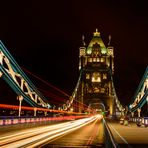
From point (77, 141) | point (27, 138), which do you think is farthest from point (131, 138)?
point (27, 138)

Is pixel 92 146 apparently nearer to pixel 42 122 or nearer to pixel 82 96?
pixel 42 122

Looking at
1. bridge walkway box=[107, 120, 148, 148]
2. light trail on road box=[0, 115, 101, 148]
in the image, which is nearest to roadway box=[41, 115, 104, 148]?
light trail on road box=[0, 115, 101, 148]

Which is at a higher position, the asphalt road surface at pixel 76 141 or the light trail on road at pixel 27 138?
the light trail on road at pixel 27 138

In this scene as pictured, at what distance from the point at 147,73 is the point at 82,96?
426ft

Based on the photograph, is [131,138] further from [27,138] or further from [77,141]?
[27,138]

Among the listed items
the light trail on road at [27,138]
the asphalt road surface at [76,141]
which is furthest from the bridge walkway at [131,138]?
the light trail on road at [27,138]

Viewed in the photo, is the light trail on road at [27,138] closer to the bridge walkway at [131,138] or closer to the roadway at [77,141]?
the roadway at [77,141]

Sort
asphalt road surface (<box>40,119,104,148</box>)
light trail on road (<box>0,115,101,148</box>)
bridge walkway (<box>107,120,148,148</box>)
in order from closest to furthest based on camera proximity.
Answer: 1. light trail on road (<box>0,115,101,148</box>)
2. asphalt road surface (<box>40,119,104,148</box>)
3. bridge walkway (<box>107,120,148,148</box>)

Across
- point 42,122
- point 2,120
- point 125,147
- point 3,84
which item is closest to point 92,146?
point 125,147

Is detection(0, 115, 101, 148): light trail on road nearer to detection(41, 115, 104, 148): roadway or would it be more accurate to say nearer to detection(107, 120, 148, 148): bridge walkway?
detection(41, 115, 104, 148): roadway

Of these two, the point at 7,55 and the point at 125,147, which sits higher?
the point at 7,55

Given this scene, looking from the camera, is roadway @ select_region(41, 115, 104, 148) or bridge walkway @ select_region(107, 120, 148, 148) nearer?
roadway @ select_region(41, 115, 104, 148)

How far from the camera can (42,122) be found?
182 ft

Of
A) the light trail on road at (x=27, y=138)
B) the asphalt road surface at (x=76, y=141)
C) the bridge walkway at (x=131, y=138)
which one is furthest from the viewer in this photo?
the bridge walkway at (x=131, y=138)
